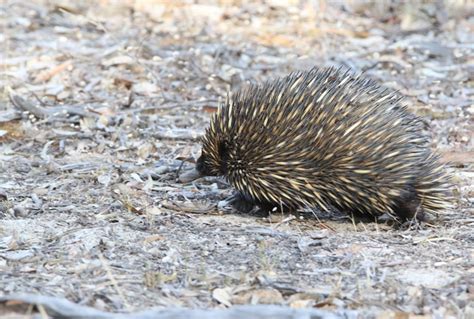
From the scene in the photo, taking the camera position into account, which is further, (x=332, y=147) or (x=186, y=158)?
(x=186, y=158)

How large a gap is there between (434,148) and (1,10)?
570 centimetres

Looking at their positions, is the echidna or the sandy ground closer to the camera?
the sandy ground

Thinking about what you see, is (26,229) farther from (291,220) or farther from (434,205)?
(434,205)

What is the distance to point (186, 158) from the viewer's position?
19.8 feet

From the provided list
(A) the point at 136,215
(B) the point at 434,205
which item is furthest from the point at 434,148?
→ (A) the point at 136,215

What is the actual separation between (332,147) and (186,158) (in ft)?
4.73

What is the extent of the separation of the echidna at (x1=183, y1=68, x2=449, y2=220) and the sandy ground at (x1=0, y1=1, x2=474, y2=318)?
178 mm

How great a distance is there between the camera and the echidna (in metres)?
4.84

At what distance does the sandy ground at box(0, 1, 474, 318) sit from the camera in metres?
3.67

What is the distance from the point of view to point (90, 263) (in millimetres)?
→ 3848

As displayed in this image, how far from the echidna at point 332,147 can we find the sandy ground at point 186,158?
0.58 ft

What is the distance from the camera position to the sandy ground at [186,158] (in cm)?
367

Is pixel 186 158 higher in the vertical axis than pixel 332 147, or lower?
lower

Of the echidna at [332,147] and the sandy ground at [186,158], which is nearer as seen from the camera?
the sandy ground at [186,158]
